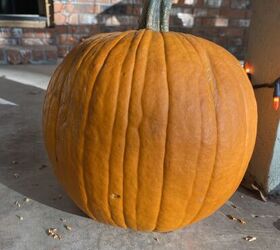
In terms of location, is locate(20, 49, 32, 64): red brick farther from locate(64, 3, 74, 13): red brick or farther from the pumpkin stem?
the pumpkin stem

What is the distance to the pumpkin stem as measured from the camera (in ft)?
3.78

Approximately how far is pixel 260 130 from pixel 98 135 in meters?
0.75

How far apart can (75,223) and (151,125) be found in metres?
0.50

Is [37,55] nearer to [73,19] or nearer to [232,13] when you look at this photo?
[73,19]

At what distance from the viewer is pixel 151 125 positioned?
102 centimetres

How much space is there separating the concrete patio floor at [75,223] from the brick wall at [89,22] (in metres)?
2.00

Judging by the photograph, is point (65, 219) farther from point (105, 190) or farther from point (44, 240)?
point (105, 190)

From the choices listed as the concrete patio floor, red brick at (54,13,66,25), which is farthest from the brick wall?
the concrete patio floor

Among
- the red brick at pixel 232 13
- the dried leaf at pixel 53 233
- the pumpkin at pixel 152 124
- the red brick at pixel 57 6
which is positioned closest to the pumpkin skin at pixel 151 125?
the pumpkin at pixel 152 124

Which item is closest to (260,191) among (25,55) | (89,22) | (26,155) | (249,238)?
(249,238)

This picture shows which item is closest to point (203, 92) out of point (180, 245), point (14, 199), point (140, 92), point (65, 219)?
point (140, 92)

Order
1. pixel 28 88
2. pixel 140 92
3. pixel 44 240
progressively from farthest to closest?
pixel 28 88, pixel 44 240, pixel 140 92

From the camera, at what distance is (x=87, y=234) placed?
1.22m

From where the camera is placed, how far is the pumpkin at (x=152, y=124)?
3.38 feet
